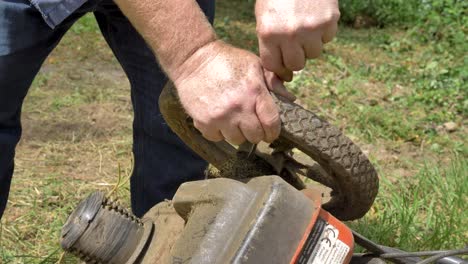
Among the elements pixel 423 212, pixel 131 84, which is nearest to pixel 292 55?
pixel 131 84

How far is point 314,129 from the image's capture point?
5.50 ft

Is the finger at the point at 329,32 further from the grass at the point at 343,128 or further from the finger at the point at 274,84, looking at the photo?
the grass at the point at 343,128

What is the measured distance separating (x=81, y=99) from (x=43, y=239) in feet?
5.03

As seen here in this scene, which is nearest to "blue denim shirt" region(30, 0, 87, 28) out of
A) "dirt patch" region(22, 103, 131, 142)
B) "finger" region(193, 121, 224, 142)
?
"finger" region(193, 121, 224, 142)

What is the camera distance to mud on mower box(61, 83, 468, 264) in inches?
60.3

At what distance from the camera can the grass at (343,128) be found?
123 inches

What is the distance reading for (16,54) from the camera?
84.3 inches

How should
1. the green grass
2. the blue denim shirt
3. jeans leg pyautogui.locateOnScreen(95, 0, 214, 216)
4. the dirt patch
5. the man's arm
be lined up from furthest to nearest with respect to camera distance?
the dirt patch, the green grass, jeans leg pyautogui.locateOnScreen(95, 0, 214, 216), the blue denim shirt, the man's arm

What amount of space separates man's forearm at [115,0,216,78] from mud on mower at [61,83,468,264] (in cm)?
9

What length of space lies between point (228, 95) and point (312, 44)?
22cm

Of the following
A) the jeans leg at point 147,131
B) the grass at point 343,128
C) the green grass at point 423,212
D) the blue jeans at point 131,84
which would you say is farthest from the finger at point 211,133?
the green grass at point 423,212

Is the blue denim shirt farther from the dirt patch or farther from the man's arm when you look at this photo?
the dirt patch

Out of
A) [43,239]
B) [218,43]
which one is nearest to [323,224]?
[218,43]

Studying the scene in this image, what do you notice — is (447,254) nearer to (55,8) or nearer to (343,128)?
(55,8)
